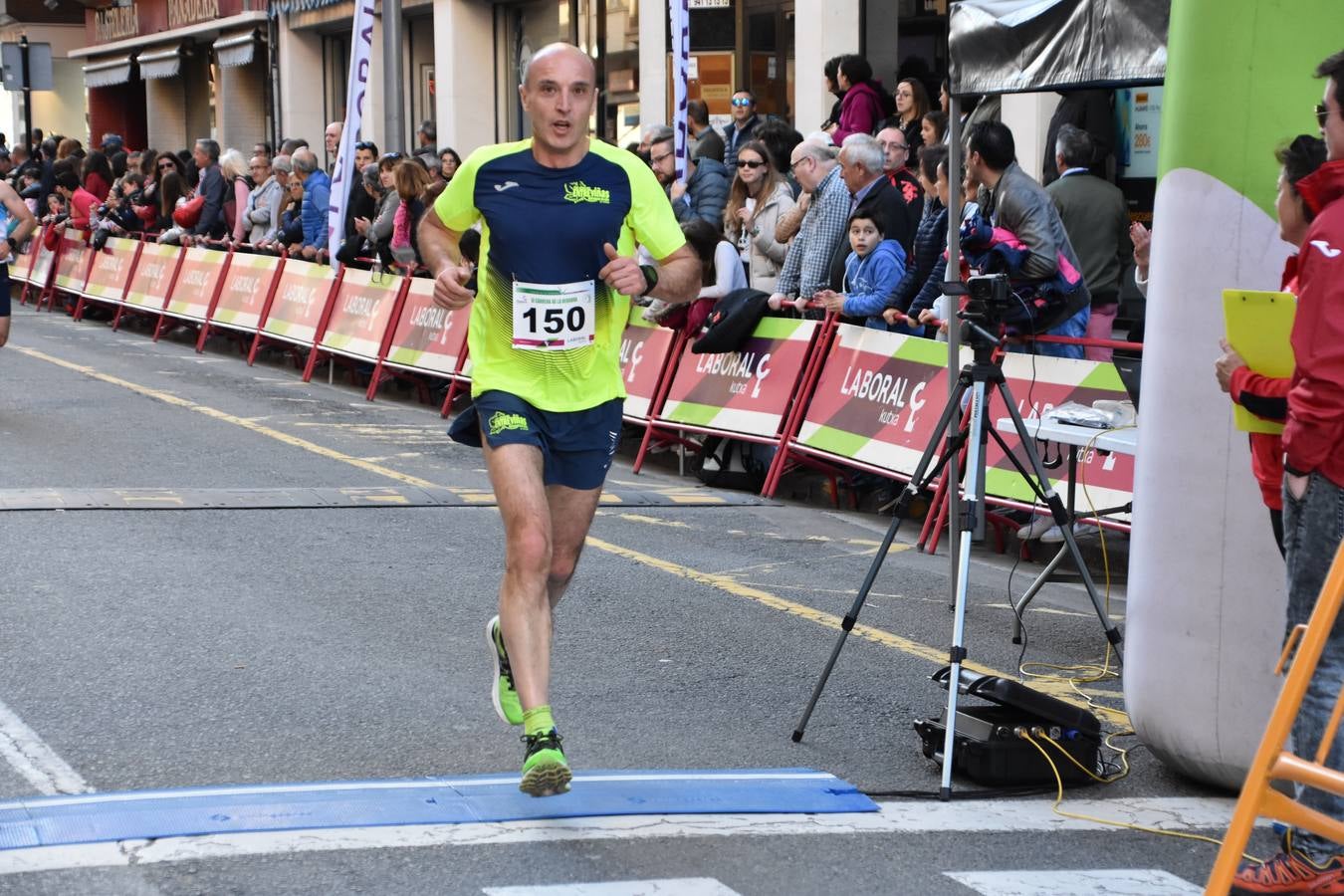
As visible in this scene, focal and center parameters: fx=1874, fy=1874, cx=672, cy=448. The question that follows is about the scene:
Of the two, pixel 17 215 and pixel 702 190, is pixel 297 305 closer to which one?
pixel 17 215

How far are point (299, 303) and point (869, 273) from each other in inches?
330

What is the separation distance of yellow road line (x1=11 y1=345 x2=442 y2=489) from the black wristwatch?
5.78 meters

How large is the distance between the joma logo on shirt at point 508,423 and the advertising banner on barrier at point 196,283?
1480 cm

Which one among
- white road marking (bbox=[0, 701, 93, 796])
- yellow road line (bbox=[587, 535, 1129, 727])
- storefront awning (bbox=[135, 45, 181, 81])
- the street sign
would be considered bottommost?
yellow road line (bbox=[587, 535, 1129, 727])

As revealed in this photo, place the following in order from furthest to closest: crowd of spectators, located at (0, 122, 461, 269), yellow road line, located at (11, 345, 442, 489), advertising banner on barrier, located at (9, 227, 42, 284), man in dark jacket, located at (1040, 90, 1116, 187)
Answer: advertising banner on barrier, located at (9, 227, 42, 284) < crowd of spectators, located at (0, 122, 461, 269) < man in dark jacket, located at (1040, 90, 1116, 187) < yellow road line, located at (11, 345, 442, 489)

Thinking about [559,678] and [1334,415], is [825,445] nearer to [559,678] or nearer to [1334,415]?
[559,678]

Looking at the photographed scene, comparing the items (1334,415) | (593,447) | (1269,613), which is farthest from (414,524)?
(1334,415)

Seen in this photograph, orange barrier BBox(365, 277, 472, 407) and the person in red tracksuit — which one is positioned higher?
the person in red tracksuit

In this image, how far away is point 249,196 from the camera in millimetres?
20594

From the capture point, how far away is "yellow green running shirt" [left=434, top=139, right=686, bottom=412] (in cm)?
553

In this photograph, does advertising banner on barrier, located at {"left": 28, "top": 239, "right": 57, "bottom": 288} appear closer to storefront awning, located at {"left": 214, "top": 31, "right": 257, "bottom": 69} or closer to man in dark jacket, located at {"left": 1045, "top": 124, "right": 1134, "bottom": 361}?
storefront awning, located at {"left": 214, "top": 31, "right": 257, "bottom": 69}

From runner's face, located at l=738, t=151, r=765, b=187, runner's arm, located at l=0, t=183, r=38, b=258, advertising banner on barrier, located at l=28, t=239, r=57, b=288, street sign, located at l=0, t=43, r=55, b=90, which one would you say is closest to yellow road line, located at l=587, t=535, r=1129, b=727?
runner's face, located at l=738, t=151, r=765, b=187

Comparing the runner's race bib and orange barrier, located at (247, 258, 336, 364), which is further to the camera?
orange barrier, located at (247, 258, 336, 364)

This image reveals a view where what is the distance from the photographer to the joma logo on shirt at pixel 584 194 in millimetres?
5547
